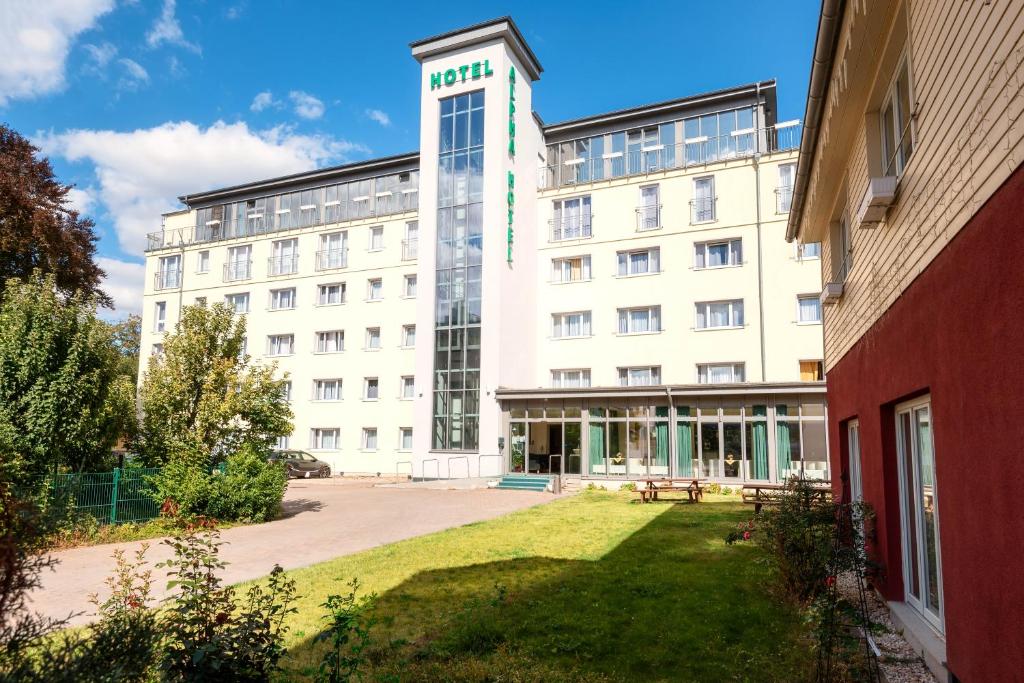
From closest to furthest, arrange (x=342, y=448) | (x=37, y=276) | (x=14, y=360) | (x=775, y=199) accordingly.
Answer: (x=14, y=360) → (x=37, y=276) → (x=775, y=199) → (x=342, y=448)

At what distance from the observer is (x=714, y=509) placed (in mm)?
17797

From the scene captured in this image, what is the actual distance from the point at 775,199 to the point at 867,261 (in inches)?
801

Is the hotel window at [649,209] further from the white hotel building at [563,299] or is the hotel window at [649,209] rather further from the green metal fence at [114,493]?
the green metal fence at [114,493]

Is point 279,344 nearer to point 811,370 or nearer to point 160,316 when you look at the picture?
point 160,316

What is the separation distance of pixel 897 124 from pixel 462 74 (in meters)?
25.9

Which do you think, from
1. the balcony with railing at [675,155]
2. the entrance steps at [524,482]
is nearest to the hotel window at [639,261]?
the balcony with railing at [675,155]

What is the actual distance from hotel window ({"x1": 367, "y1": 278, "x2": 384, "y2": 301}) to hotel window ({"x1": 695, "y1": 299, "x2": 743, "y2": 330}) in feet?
51.2

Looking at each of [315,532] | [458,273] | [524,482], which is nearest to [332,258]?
[458,273]

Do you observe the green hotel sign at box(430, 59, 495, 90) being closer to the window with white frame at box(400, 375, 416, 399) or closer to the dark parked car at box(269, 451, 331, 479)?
the window with white frame at box(400, 375, 416, 399)

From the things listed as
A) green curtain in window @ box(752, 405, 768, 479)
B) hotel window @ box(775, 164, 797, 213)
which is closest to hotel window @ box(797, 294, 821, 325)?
hotel window @ box(775, 164, 797, 213)

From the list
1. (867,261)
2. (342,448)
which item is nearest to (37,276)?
(867,261)

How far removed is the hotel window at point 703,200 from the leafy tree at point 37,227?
2242 cm

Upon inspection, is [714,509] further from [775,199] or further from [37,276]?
[37,276]

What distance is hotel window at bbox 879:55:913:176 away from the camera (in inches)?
249
